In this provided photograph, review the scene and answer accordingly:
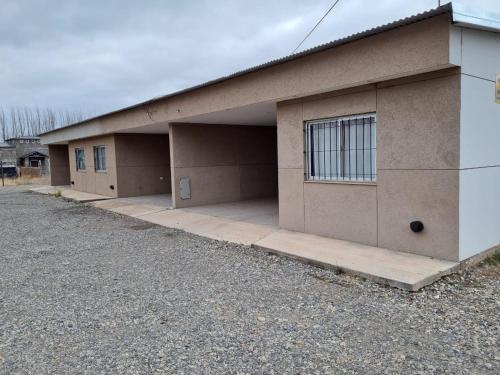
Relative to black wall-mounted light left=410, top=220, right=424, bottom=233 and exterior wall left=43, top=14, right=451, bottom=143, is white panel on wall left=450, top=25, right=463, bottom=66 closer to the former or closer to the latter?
exterior wall left=43, top=14, right=451, bottom=143

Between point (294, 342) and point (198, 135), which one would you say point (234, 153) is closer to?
point (198, 135)

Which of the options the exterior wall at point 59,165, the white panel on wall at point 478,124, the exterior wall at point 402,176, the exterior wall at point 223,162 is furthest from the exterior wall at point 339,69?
the exterior wall at point 59,165

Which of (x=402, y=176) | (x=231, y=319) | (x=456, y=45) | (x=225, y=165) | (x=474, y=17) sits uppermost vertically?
(x=474, y=17)

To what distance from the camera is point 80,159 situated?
19.5 m

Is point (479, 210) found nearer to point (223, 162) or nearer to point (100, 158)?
point (223, 162)

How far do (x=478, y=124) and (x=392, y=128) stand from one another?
111cm

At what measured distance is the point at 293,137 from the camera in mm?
7562

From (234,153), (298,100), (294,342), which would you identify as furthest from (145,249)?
(234,153)

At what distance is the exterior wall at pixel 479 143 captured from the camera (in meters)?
5.21

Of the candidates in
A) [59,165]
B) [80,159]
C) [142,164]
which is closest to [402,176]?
[142,164]

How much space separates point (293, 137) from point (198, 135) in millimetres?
5114

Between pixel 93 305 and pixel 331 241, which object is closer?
pixel 93 305

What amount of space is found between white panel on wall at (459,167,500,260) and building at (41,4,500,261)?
15 millimetres

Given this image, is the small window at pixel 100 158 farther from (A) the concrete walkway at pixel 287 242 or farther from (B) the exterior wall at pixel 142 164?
(A) the concrete walkway at pixel 287 242
